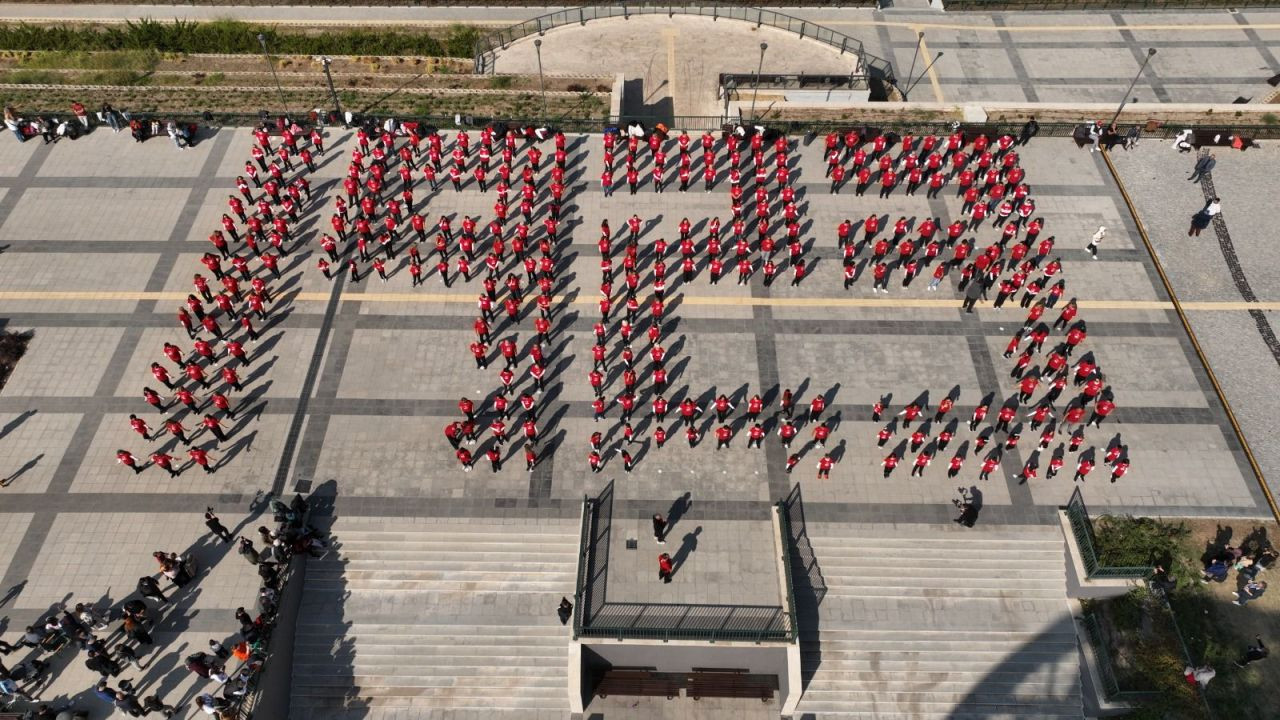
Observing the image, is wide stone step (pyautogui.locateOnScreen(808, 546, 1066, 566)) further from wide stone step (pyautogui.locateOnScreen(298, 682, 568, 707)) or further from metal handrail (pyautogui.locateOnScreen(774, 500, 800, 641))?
wide stone step (pyautogui.locateOnScreen(298, 682, 568, 707))

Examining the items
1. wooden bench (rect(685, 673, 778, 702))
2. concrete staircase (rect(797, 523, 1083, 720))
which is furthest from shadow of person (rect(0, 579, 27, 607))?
concrete staircase (rect(797, 523, 1083, 720))

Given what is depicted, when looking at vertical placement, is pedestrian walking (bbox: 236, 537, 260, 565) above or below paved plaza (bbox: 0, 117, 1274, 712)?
below

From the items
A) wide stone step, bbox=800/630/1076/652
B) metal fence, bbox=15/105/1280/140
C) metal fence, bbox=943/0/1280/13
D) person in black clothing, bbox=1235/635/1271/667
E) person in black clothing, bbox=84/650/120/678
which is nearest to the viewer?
person in black clothing, bbox=84/650/120/678

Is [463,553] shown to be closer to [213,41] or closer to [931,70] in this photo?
[213,41]

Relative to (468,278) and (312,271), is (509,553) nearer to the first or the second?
(468,278)

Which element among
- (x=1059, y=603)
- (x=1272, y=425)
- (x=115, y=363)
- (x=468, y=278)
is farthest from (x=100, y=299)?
(x=1272, y=425)

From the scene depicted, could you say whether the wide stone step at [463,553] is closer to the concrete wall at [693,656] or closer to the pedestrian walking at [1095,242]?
the concrete wall at [693,656]

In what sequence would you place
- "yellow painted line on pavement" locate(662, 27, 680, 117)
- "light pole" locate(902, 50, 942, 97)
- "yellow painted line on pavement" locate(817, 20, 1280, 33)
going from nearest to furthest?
"yellow painted line on pavement" locate(662, 27, 680, 117) → "light pole" locate(902, 50, 942, 97) → "yellow painted line on pavement" locate(817, 20, 1280, 33)
